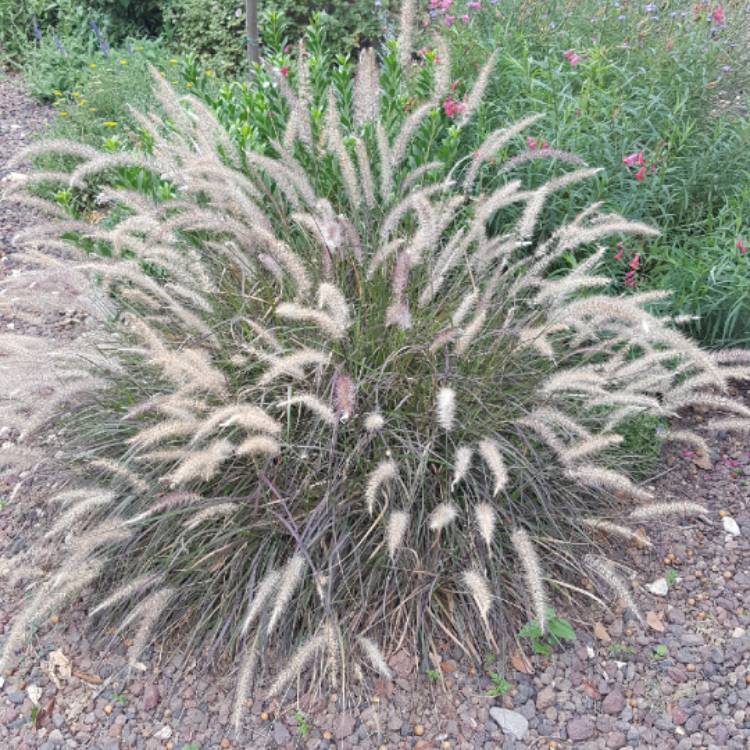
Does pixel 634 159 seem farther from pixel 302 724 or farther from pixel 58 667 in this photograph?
pixel 58 667

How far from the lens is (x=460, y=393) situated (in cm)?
302

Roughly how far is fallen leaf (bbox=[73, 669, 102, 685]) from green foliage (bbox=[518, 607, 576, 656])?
1489mm

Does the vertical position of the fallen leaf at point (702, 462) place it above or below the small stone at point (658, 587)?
above

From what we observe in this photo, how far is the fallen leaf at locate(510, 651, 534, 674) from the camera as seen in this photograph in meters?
2.78

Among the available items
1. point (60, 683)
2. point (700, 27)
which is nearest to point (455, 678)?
point (60, 683)

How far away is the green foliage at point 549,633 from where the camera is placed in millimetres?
2756

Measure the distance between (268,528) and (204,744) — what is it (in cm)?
73

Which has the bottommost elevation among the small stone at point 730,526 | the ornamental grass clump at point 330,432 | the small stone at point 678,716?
the small stone at point 678,716

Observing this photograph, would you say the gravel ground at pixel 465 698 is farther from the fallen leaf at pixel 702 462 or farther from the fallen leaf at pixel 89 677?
the fallen leaf at pixel 702 462

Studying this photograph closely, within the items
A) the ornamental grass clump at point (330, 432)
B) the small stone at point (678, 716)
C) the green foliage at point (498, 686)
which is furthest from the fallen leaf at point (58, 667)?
the small stone at point (678, 716)

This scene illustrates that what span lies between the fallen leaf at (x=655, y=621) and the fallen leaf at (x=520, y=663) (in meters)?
0.49

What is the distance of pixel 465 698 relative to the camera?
2713 mm

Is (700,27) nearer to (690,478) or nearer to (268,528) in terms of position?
(690,478)

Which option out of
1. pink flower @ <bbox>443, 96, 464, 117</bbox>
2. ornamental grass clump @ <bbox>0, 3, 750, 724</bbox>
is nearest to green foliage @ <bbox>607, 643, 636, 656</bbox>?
ornamental grass clump @ <bbox>0, 3, 750, 724</bbox>
